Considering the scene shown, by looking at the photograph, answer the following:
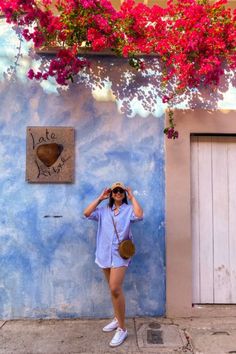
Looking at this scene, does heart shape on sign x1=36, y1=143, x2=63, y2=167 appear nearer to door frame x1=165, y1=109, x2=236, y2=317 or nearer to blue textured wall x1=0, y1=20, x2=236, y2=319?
blue textured wall x1=0, y1=20, x2=236, y2=319

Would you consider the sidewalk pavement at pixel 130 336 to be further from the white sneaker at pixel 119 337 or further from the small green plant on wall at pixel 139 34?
the small green plant on wall at pixel 139 34

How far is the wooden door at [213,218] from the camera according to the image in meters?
4.82

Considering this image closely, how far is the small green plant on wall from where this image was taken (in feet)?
14.4

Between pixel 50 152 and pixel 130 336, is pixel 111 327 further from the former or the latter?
pixel 50 152

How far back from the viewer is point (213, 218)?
4.86m

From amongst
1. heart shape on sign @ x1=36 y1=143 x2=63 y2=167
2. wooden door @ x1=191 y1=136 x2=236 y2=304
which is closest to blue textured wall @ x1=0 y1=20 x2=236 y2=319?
heart shape on sign @ x1=36 y1=143 x2=63 y2=167

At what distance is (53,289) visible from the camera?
464 centimetres

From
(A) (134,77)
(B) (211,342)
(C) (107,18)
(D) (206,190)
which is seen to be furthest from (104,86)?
(B) (211,342)

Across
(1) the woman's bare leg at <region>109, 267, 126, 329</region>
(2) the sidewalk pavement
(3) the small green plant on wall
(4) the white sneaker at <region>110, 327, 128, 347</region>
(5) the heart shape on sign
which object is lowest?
(2) the sidewalk pavement

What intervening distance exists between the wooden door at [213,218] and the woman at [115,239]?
1134 millimetres

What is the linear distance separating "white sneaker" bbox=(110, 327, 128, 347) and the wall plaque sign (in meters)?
1.84

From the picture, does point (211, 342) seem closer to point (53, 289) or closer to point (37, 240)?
point (53, 289)

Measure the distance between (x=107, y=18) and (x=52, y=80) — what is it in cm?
101

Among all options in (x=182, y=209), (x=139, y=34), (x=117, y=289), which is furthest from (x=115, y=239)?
(x=139, y=34)
